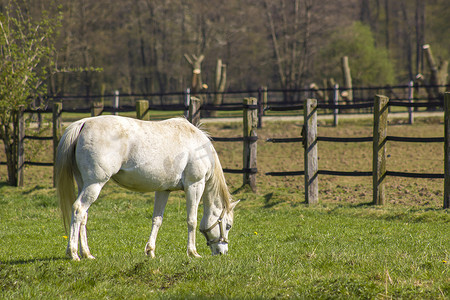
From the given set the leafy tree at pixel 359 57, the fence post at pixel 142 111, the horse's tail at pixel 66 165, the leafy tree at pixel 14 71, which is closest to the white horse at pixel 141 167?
the horse's tail at pixel 66 165

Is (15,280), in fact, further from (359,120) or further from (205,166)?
(359,120)

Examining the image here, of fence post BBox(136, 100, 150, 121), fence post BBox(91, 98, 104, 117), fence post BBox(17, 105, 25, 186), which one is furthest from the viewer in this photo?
fence post BBox(17, 105, 25, 186)

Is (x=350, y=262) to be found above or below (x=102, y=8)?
below

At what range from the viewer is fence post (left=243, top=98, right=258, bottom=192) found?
10273 mm

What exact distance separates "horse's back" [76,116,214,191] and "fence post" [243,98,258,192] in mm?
4639

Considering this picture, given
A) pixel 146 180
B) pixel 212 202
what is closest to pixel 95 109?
pixel 212 202

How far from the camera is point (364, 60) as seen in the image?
31578mm

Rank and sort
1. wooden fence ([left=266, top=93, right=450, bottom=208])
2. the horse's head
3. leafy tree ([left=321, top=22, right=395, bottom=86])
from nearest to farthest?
the horse's head
wooden fence ([left=266, top=93, right=450, bottom=208])
leafy tree ([left=321, top=22, right=395, bottom=86])

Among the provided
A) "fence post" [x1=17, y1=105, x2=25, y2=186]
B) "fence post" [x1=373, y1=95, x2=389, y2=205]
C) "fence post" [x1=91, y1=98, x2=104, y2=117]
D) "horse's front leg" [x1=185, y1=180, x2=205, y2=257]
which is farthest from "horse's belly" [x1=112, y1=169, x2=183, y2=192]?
"fence post" [x1=17, y1=105, x2=25, y2=186]

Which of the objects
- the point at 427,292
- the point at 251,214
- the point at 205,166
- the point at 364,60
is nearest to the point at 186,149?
the point at 205,166

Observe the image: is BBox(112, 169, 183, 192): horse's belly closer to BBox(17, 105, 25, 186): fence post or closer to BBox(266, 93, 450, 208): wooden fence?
BBox(266, 93, 450, 208): wooden fence

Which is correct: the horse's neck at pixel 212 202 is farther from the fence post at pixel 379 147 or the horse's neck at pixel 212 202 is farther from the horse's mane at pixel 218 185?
the fence post at pixel 379 147

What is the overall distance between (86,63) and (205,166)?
2883 cm

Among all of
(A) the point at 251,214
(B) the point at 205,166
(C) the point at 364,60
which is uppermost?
(C) the point at 364,60
